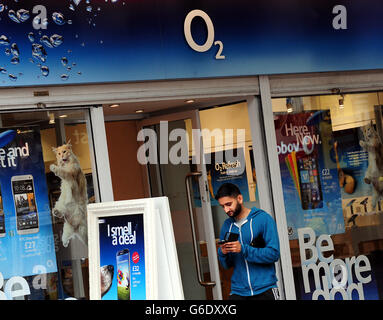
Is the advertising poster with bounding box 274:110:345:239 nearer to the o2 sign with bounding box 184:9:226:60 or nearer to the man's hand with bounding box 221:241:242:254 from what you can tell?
the o2 sign with bounding box 184:9:226:60

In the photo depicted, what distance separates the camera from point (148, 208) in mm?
3496

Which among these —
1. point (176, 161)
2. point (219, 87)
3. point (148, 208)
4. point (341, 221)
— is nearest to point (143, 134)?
point (176, 161)

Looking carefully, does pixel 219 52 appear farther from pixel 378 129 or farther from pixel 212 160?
pixel 378 129

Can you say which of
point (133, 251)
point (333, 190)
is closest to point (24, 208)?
point (133, 251)

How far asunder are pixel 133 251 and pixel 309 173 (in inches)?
95.2

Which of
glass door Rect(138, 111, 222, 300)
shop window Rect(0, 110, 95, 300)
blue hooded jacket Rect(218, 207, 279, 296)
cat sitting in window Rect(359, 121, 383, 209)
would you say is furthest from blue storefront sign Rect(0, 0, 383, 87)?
blue hooded jacket Rect(218, 207, 279, 296)

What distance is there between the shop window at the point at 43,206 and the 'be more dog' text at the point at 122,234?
2.15 feet

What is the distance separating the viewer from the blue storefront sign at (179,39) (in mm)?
4027

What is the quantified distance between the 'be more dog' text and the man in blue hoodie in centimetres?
80

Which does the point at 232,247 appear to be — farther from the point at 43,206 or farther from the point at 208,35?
the point at 208,35

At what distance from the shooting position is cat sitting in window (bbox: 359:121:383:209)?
5.76m

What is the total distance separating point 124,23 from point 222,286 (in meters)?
2.72

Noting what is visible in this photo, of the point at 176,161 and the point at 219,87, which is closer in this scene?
the point at 219,87

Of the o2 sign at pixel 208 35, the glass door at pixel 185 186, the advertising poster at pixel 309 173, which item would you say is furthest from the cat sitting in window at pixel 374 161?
the o2 sign at pixel 208 35
